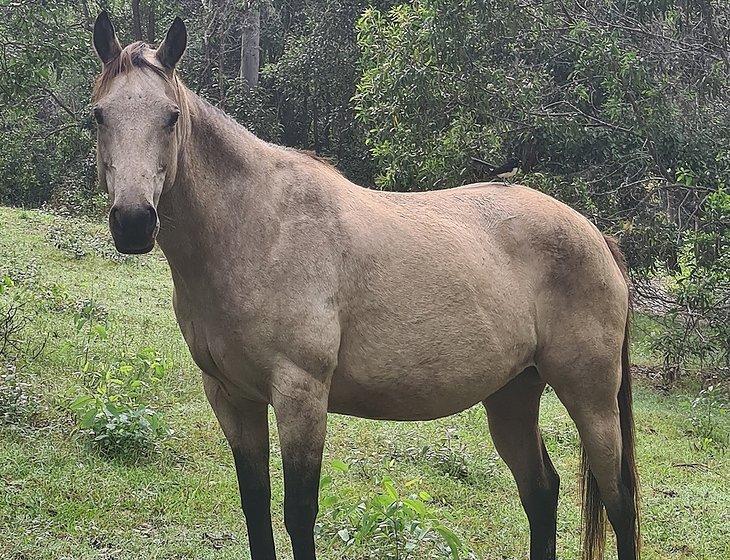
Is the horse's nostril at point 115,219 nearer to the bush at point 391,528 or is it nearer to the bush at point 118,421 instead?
the bush at point 391,528

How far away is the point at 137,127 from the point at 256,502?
1.63 m

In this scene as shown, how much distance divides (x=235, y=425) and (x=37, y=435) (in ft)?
7.94

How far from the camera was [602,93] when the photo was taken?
31.0ft

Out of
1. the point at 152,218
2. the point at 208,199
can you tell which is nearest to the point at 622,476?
the point at 208,199

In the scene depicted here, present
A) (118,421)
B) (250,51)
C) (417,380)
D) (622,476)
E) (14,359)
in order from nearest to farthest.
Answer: (417,380) < (622,476) < (118,421) < (14,359) < (250,51)

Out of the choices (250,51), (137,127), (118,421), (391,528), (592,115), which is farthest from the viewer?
(250,51)

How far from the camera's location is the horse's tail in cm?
392

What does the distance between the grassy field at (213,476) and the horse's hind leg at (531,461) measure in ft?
1.78

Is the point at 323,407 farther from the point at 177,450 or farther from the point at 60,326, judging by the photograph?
the point at 60,326

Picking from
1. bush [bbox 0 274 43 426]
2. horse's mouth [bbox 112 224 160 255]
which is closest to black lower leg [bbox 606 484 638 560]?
horse's mouth [bbox 112 224 160 255]

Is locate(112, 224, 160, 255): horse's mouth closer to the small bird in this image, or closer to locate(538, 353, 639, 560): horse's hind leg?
locate(538, 353, 639, 560): horse's hind leg

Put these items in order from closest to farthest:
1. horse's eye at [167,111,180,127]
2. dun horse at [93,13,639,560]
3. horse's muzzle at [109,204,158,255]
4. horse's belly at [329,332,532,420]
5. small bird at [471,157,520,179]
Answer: horse's muzzle at [109,204,158,255]
horse's eye at [167,111,180,127]
dun horse at [93,13,639,560]
horse's belly at [329,332,532,420]
small bird at [471,157,520,179]

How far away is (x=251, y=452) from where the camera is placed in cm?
328

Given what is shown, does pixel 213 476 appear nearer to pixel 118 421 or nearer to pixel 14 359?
pixel 118 421
